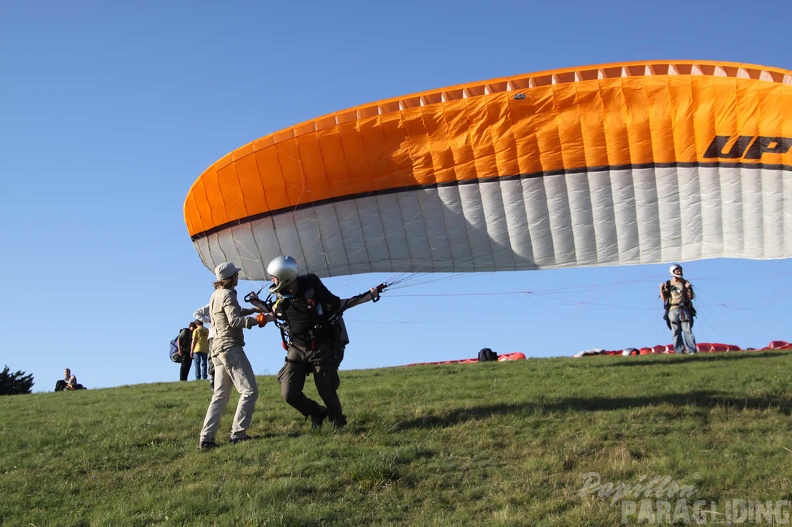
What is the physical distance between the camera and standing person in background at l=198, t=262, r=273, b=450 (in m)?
9.38

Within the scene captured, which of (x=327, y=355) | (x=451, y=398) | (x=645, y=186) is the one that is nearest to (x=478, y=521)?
Answer: (x=327, y=355)

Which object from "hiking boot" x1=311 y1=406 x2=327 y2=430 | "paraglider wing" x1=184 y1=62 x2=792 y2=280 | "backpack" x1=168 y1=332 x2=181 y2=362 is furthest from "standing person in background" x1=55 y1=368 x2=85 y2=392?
"hiking boot" x1=311 y1=406 x2=327 y2=430

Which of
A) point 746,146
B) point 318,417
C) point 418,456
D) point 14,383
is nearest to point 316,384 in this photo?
point 318,417

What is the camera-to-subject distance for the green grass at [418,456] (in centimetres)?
715

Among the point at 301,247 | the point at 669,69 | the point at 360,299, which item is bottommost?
the point at 360,299

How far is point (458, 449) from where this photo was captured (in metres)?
8.82

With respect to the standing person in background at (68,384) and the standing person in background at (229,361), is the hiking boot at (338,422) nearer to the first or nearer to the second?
the standing person in background at (229,361)

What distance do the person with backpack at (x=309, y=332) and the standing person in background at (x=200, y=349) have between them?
871 cm

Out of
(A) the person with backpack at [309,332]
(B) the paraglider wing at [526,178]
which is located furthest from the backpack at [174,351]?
(A) the person with backpack at [309,332]

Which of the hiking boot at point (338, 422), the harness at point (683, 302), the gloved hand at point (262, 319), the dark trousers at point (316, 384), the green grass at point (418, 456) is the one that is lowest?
the green grass at point (418, 456)

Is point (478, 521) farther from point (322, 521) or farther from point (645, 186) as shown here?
point (645, 186)

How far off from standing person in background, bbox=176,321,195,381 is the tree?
368 inches

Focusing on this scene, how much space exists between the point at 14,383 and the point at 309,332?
2098 centimetres

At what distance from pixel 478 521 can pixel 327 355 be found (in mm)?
3661
